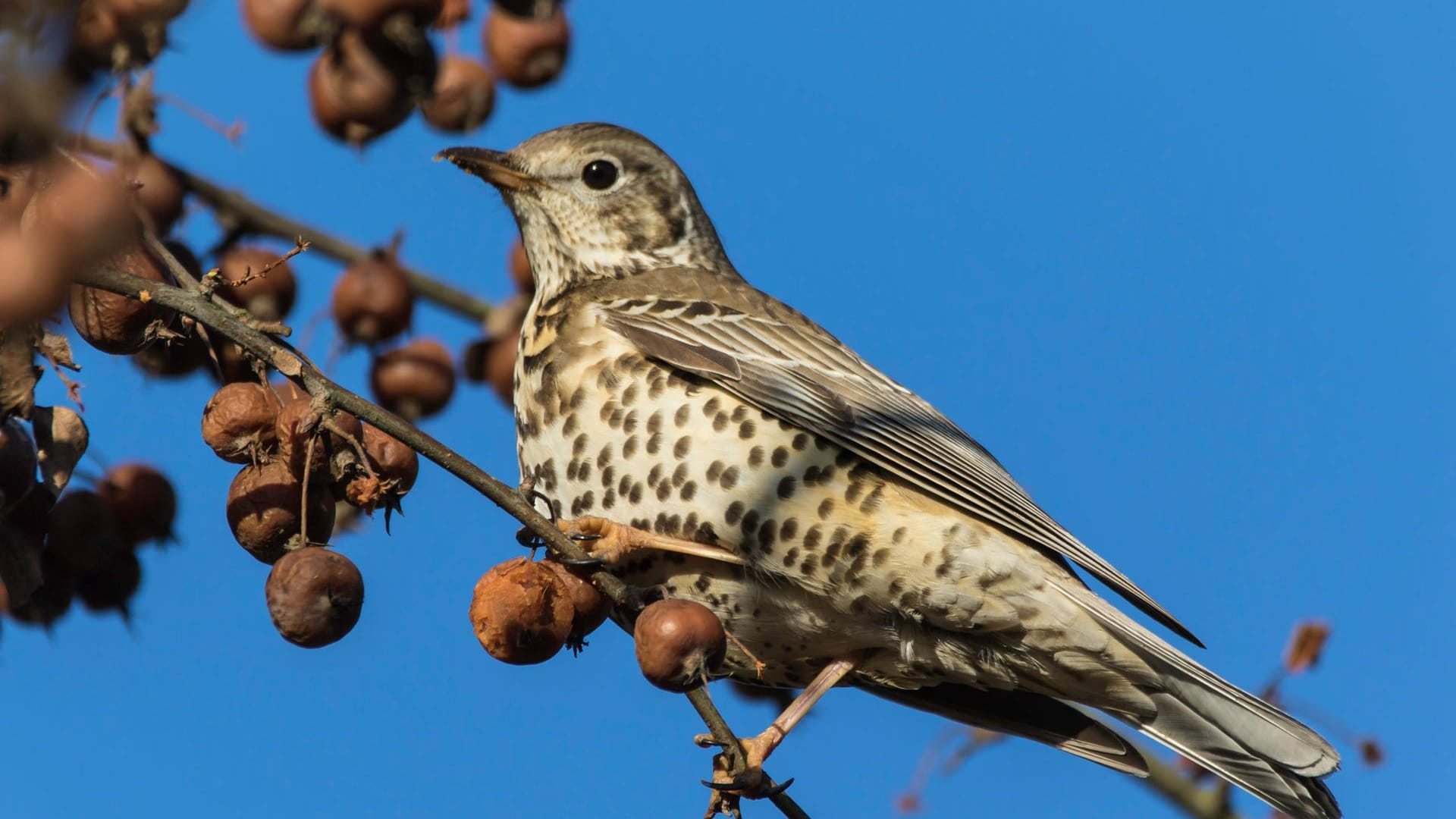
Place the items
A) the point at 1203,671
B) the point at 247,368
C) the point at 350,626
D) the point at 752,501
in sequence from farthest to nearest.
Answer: the point at 1203,671, the point at 752,501, the point at 247,368, the point at 350,626

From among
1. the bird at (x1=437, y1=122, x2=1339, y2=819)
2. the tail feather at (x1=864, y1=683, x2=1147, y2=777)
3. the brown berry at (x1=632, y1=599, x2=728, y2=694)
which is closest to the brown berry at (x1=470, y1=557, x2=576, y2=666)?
the brown berry at (x1=632, y1=599, x2=728, y2=694)

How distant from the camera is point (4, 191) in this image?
2287 millimetres

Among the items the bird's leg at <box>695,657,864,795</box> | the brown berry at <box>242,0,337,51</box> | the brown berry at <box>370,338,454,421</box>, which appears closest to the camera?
the brown berry at <box>242,0,337,51</box>

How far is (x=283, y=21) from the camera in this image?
2.83 meters

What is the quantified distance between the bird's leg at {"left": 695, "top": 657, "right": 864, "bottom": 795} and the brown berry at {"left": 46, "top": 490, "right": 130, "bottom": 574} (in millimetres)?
1361

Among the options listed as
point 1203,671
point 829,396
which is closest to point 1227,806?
point 1203,671

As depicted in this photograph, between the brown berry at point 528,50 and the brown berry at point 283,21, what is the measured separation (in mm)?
691

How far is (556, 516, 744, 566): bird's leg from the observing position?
3797 mm

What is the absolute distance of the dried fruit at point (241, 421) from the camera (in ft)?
8.89

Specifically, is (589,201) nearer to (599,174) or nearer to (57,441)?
(599,174)

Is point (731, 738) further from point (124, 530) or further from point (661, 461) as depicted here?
point (124, 530)

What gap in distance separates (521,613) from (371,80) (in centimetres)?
109

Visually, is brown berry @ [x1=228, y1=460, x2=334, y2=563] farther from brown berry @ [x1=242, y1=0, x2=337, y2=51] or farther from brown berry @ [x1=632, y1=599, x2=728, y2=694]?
brown berry @ [x1=242, y1=0, x2=337, y2=51]

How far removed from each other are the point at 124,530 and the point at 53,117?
92.0 inches
